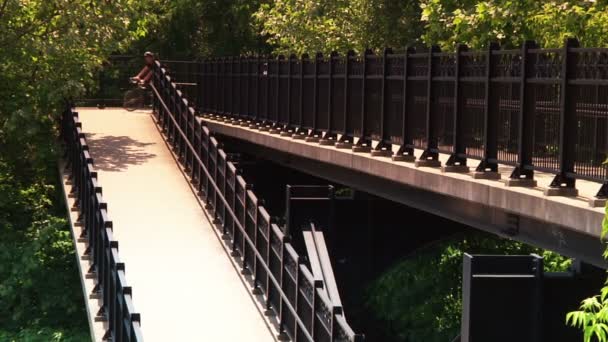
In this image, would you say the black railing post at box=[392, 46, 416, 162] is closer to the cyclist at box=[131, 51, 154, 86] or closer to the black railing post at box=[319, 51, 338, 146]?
the black railing post at box=[319, 51, 338, 146]

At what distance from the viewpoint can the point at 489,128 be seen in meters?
15.0

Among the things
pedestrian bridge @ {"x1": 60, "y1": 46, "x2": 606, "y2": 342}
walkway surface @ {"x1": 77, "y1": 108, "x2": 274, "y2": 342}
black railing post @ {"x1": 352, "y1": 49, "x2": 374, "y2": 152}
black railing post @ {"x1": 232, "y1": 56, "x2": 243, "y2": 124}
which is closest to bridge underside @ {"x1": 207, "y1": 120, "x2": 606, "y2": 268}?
pedestrian bridge @ {"x1": 60, "y1": 46, "x2": 606, "y2": 342}

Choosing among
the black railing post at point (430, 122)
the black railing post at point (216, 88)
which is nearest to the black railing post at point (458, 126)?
the black railing post at point (430, 122)

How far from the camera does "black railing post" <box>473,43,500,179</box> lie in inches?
586

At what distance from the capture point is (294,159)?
25.1 m

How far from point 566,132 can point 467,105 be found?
127 inches

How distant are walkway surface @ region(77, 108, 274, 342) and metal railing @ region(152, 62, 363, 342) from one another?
27 centimetres

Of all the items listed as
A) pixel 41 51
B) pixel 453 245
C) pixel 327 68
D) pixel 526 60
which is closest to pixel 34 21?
pixel 41 51

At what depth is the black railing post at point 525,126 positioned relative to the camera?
45.4ft

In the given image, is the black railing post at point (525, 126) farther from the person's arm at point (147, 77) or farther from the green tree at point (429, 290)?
the person's arm at point (147, 77)

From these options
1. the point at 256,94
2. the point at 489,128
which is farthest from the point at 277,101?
the point at 489,128

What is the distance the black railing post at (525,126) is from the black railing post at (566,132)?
3.06 feet

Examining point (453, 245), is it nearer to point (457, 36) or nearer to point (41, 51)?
point (457, 36)

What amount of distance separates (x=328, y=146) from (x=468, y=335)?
33.1ft
